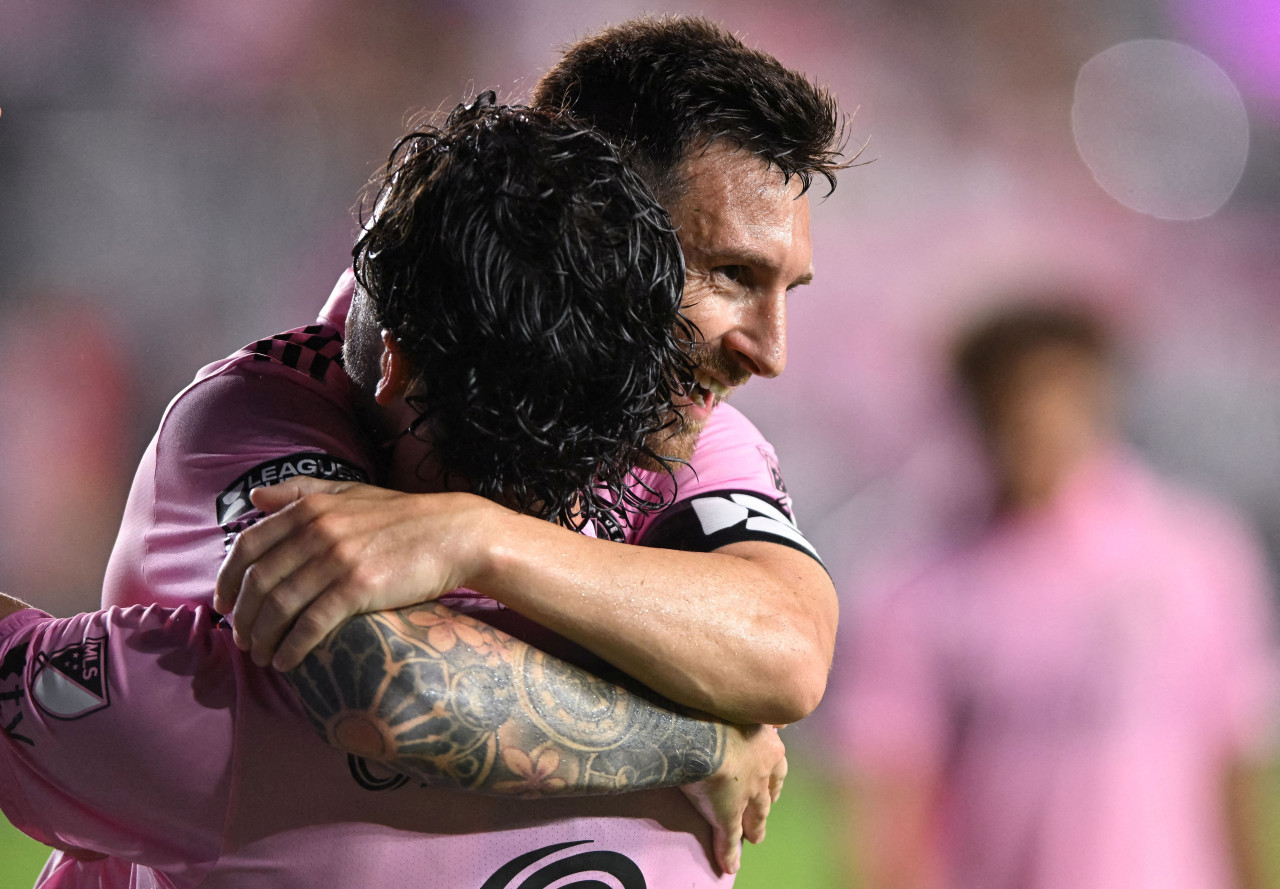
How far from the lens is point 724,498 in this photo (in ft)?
3.16

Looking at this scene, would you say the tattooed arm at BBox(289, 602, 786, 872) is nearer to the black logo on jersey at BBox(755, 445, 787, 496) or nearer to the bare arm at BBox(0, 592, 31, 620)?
the bare arm at BBox(0, 592, 31, 620)

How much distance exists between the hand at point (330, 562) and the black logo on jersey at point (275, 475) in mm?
46

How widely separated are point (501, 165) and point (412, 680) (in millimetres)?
327

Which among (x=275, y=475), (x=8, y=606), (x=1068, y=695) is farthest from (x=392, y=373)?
(x=1068, y=695)

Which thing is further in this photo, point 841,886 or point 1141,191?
point 1141,191

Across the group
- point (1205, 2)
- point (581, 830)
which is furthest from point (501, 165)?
point (1205, 2)

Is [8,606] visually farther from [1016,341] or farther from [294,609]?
[1016,341]

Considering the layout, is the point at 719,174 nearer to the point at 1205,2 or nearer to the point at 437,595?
the point at 437,595

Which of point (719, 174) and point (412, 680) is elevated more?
point (719, 174)

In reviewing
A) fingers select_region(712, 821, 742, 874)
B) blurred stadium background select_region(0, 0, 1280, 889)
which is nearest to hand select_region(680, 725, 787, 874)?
fingers select_region(712, 821, 742, 874)

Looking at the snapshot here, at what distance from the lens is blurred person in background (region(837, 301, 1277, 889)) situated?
6.81ft

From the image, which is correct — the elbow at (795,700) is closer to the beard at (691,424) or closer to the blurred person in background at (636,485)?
the blurred person in background at (636,485)

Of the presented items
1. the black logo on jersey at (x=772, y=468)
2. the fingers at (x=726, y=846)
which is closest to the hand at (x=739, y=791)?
the fingers at (x=726, y=846)

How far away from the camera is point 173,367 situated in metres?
3.21
